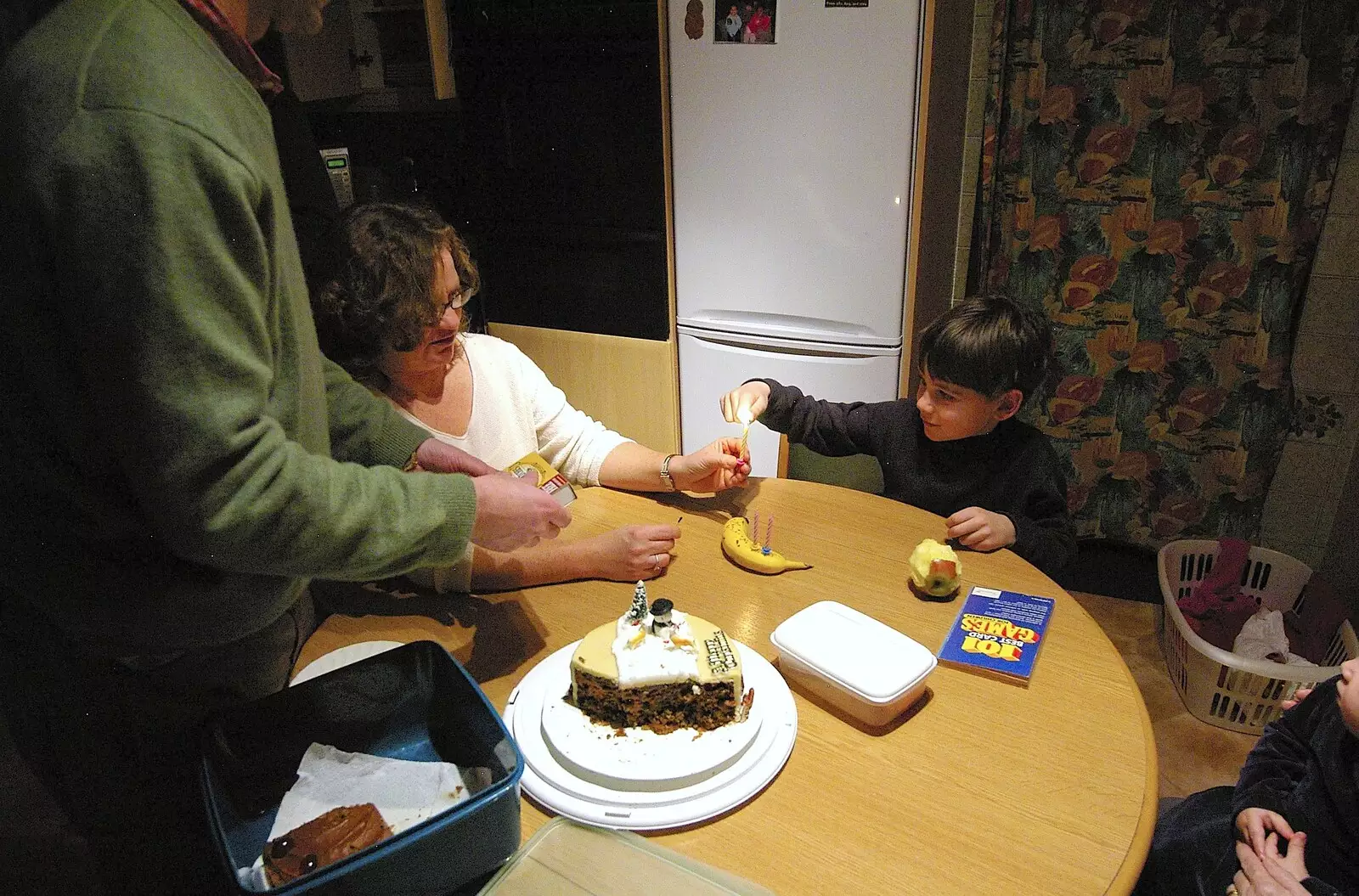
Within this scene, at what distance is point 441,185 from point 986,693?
103 inches

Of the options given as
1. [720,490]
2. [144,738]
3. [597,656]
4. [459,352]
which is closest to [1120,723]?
[597,656]

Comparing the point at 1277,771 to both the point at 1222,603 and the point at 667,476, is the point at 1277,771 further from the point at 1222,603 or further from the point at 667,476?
the point at 1222,603

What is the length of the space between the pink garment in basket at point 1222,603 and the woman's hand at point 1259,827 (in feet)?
3.92

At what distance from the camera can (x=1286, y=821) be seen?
113 centimetres

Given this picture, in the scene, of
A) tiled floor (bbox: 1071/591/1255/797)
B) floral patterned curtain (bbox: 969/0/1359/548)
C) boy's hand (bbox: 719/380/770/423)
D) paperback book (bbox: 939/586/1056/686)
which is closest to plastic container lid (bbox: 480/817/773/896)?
paperback book (bbox: 939/586/1056/686)

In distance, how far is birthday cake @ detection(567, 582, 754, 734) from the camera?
971 millimetres

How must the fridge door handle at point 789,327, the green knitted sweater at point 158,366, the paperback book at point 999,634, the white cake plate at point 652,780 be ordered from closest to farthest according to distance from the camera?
the green knitted sweater at point 158,366
the white cake plate at point 652,780
the paperback book at point 999,634
the fridge door handle at point 789,327

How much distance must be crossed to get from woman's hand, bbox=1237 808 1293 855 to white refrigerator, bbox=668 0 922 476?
5.04 feet

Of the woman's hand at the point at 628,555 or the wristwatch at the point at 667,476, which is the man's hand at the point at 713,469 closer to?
the wristwatch at the point at 667,476

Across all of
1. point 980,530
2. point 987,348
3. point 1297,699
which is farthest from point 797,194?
point 1297,699

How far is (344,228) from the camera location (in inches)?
57.8

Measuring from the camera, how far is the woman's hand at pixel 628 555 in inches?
51.8

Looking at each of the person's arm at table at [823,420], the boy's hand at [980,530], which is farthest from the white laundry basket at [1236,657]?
the person's arm at table at [823,420]

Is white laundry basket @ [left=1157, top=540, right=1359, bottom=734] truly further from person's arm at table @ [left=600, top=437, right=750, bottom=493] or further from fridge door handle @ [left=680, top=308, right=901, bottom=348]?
person's arm at table @ [left=600, top=437, right=750, bottom=493]
